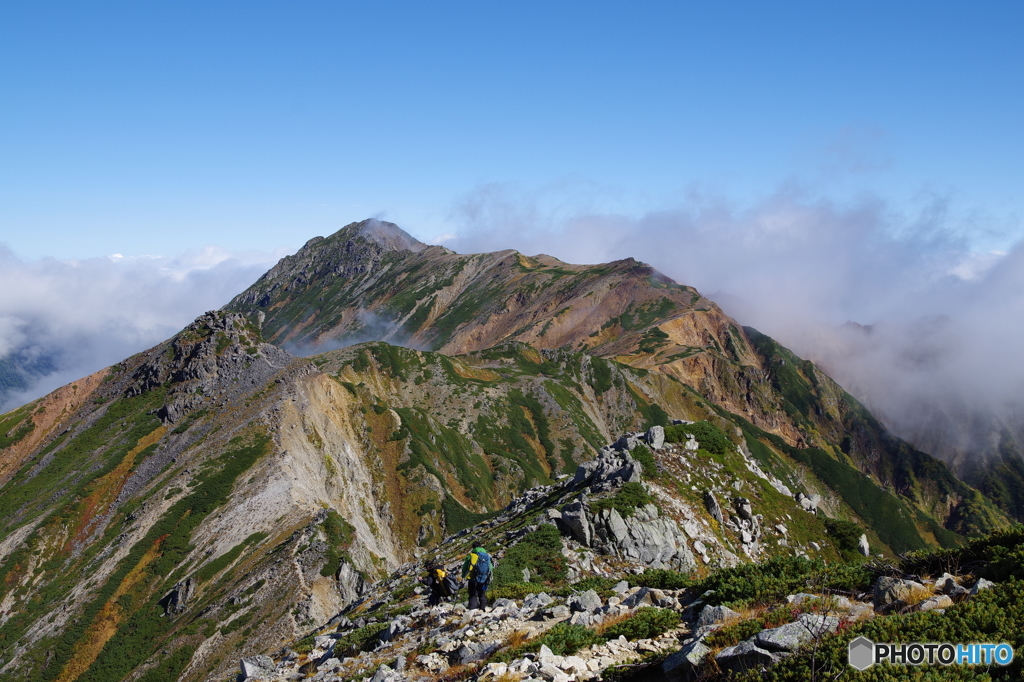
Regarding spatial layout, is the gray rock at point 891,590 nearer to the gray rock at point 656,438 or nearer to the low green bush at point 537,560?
the low green bush at point 537,560

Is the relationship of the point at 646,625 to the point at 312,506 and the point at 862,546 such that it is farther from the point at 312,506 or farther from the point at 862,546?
the point at 312,506

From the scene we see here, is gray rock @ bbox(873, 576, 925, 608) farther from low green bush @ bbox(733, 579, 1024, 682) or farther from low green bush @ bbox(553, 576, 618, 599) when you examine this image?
low green bush @ bbox(553, 576, 618, 599)

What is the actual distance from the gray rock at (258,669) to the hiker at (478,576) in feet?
25.4

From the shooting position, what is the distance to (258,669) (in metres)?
24.0

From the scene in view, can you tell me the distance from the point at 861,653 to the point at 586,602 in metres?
10.1

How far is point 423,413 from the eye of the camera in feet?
391

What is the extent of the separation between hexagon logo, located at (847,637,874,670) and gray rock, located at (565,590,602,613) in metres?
9.24

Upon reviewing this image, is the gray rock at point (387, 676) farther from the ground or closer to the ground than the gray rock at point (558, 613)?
closer to the ground

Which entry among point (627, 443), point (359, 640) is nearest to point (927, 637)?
point (359, 640)

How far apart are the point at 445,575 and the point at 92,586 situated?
202 ft

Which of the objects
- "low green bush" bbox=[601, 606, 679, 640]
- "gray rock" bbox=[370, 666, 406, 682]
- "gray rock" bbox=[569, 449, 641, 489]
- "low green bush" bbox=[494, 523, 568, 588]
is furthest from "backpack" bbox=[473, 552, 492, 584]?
"gray rock" bbox=[569, 449, 641, 489]

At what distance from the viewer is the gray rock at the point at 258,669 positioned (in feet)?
75.7

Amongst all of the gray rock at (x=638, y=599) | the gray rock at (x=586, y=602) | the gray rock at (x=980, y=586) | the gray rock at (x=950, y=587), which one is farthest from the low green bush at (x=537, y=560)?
the gray rock at (x=980, y=586)

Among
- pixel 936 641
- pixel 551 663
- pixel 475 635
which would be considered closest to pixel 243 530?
pixel 475 635
